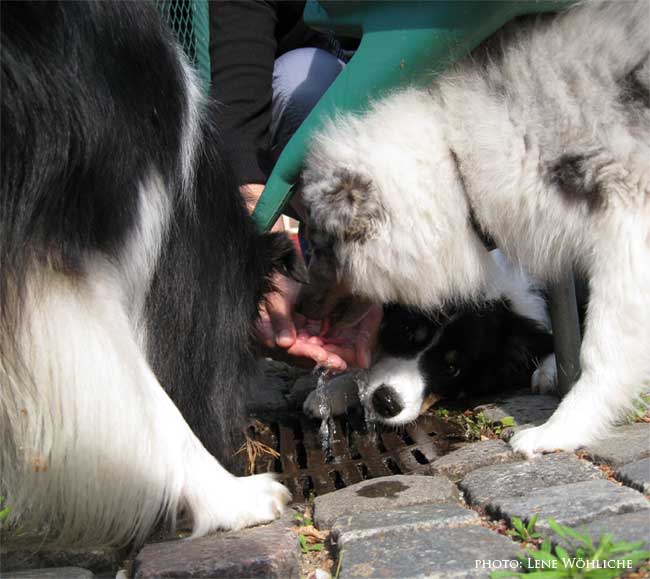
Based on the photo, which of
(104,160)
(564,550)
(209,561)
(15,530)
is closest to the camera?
(564,550)

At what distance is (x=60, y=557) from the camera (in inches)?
76.1

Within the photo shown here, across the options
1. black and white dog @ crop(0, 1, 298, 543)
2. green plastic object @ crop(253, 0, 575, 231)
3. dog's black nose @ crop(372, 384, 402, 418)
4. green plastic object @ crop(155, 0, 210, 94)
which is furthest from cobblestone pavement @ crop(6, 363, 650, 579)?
green plastic object @ crop(155, 0, 210, 94)

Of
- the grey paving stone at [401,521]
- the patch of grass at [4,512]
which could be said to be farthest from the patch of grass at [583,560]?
the patch of grass at [4,512]

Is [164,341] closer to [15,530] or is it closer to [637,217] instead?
[15,530]

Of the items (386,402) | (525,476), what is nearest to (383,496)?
(525,476)

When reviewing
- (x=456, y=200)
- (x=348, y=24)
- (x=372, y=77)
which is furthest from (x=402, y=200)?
(x=348, y=24)

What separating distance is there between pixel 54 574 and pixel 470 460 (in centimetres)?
128

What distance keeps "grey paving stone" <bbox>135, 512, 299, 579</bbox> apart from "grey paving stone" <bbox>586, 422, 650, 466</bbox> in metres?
0.97

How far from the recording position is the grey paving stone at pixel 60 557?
1.92m

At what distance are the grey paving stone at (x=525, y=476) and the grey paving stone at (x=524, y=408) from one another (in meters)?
0.53

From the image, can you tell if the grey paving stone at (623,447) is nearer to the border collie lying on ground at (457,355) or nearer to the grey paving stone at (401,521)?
the grey paving stone at (401,521)

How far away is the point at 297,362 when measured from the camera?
3148 millimetres

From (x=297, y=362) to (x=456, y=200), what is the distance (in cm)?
98

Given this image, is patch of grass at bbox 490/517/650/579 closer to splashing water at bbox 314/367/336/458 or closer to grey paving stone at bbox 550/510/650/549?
grey paving stone at bbox 550/510/650/549
